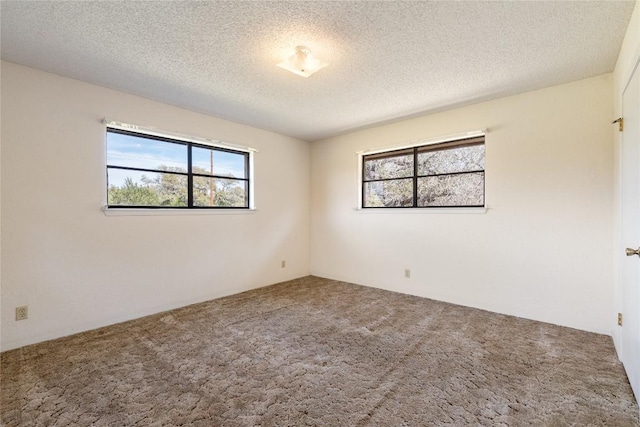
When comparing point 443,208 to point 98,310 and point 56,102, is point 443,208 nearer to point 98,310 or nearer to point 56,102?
point 98,310

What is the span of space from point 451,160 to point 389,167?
893 millimetres

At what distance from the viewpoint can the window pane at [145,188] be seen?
3105 mm

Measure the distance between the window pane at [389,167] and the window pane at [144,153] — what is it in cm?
264

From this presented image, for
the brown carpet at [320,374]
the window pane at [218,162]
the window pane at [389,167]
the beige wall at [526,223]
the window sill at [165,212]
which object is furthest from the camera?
A: the window pane at [389,167]

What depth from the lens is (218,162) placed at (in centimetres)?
404

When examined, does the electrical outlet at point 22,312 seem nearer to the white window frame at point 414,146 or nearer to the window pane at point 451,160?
the white window frame at point 414,146

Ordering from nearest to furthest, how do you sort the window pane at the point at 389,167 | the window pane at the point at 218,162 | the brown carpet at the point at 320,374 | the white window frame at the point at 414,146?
the brown carpet at the point at 320,374
the white window frame at the point at 414,146
the window pane at the point at 218,162
the window pane at the point at 389,167

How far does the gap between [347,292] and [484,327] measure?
1.77 meters

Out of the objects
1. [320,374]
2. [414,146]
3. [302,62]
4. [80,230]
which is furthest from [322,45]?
[80,230]

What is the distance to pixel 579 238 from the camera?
2824 millimetres

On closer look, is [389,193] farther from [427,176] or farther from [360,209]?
[427,176]

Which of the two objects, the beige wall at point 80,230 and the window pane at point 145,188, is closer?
the beige wall at point 80,230

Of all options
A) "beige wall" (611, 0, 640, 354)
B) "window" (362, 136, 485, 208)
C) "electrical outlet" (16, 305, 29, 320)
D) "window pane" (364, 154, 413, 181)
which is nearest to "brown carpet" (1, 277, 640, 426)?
"electrical outlet" (16, 305, 29, 320)

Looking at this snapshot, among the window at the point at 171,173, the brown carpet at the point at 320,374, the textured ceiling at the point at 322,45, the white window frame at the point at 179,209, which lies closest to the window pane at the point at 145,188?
the window at the point at 171,173
